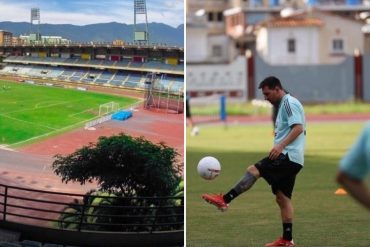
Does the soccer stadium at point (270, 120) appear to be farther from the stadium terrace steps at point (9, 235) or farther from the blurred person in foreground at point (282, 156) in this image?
the stadium terrace steps at point (9, 235)

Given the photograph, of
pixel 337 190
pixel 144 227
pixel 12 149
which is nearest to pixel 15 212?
pixel 12 149

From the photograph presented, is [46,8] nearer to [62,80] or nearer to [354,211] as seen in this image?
[62,80]

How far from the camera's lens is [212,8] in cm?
8300

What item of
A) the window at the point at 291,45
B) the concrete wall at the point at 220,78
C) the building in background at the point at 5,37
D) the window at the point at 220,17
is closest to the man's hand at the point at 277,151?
the building in background at the point at 5,37

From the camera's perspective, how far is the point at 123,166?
26.6ft

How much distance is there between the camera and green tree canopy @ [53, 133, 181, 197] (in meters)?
8.03

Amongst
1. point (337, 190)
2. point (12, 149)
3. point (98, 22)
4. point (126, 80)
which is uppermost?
point (98, 22)

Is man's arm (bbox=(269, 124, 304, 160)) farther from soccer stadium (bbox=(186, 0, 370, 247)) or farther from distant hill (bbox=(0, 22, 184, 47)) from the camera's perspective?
distant hill (bbox=(0, 22, 184, 47))

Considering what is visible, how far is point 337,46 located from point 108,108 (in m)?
59.1

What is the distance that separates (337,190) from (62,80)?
619 cm

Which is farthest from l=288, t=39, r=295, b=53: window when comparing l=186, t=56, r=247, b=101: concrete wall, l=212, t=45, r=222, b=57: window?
l=186, t=56, r=247, b=101: concrete wall

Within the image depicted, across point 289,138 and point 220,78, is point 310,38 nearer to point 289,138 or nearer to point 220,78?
point 220,78

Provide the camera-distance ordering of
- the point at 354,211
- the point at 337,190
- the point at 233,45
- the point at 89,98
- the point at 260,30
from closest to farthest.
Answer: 1. the point at 89,98
2. the point at 354,211
3. the point at 337,190
4. the point at 260,30
5. the point at 233,45

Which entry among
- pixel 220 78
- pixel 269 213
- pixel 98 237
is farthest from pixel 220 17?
pixel 98 237
